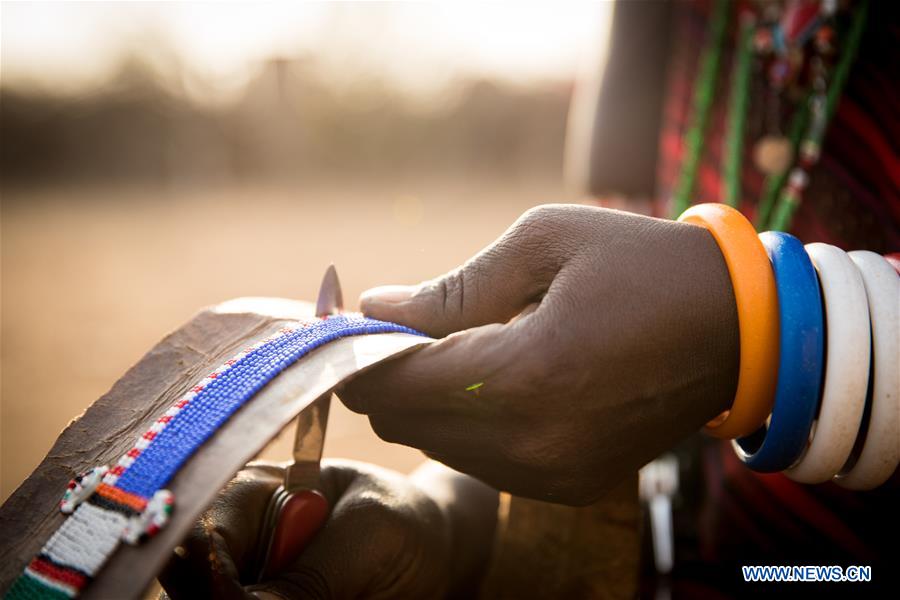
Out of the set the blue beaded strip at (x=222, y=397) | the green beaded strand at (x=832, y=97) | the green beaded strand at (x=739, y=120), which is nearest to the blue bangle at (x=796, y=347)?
the blue beaded strip at (x=222, y=397)

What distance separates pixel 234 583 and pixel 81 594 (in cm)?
12

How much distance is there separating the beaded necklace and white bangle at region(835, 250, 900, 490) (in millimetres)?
628

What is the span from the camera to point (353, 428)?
2721mm

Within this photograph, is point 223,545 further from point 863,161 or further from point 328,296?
point 863,161

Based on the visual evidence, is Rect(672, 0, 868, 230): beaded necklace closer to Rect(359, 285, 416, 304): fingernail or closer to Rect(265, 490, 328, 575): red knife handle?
Rect(359, 285, 416, 304): fingernail

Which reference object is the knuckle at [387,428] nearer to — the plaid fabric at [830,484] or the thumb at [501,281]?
the thumb at [501,281]

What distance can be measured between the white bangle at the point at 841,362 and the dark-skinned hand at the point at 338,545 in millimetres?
461

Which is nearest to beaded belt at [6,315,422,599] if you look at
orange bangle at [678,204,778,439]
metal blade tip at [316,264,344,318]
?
metal blade tip at [316,264,344,318]

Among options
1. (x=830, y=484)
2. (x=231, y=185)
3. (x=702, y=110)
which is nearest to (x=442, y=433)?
(x=830, y=484)

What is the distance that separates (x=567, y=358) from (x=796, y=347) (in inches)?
9.6

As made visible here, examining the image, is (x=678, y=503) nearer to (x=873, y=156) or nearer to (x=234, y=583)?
(x=873, y=156)

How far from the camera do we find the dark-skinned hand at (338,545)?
632 mm

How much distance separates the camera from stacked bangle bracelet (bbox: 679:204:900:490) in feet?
2.34

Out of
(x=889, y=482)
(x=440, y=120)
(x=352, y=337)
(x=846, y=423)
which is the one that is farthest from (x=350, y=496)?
(x=440, y=120)
